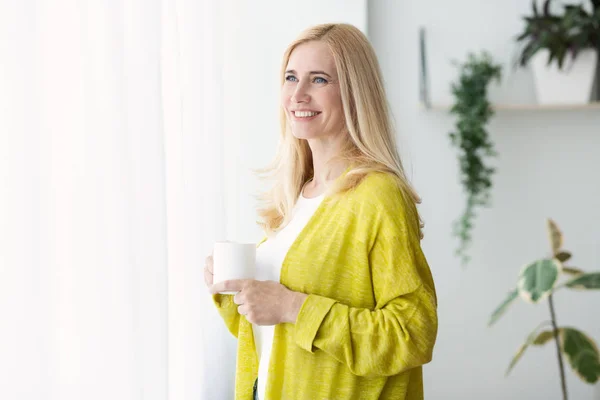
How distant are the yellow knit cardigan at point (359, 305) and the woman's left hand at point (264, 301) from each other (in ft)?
0.08

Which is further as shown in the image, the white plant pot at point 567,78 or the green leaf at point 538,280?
the white plant pot at point 567,78

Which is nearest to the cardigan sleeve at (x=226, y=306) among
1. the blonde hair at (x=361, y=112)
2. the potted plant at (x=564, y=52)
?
the blonde hair at (x=361, y=112)

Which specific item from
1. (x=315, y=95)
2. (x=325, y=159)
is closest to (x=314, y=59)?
(x=315, y=95)

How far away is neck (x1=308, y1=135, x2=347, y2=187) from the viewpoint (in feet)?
4.44

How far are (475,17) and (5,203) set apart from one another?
2.53 metres

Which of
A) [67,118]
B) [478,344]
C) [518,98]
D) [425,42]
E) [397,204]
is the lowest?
[478,344]

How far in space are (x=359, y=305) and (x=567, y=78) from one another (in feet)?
6.44

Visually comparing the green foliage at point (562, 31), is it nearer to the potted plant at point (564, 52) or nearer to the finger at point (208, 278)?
the potted plant at point (564, 52)

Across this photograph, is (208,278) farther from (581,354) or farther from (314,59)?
(581,354)

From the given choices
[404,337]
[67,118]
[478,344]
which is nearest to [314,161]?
[404,337]

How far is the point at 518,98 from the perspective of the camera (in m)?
2.92

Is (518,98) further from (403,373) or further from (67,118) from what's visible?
(67,118)

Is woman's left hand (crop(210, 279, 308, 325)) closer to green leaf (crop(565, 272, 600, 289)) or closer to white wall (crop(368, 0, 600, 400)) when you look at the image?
green leaf (crop(565, 272, 600, 289))

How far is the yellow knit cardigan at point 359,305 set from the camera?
3.74 feet
